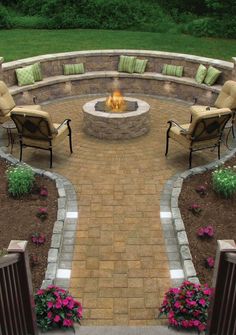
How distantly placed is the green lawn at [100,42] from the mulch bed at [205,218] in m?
8.85

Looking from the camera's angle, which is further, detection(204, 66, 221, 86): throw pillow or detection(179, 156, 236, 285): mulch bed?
detection(204, 66, 221, 86): throw pillow

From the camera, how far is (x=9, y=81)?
1469cm

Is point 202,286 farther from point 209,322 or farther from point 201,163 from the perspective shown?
point 201,163

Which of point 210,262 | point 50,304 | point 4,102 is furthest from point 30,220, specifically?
point 4,102

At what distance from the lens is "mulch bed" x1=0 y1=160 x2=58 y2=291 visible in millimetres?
7381

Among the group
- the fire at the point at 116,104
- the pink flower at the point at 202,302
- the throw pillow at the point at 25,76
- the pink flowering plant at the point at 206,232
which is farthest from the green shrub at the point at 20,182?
the throw pillow at the point at 25,76

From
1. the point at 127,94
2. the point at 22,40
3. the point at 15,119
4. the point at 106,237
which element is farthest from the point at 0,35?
the point at 106,237

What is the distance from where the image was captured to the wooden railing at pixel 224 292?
4.85 metres

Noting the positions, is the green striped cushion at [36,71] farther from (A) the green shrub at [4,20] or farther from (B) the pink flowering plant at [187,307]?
(B) the pink flowering plant at [187,307]

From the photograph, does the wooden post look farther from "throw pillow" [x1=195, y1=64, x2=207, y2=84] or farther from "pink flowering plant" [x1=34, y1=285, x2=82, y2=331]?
"throw pillow" [x1=195, y1=64, x2=207, y2=84]

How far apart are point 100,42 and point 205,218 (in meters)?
12.2

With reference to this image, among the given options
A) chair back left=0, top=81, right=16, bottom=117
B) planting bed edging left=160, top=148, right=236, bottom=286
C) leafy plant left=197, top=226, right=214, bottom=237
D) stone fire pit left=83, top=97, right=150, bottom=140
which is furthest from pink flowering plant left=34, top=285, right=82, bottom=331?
chair back left=0, top=81, right=16, bottom=117

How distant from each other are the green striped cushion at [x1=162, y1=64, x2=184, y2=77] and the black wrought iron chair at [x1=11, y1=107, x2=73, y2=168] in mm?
6166

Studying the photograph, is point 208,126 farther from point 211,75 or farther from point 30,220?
point 211,75
